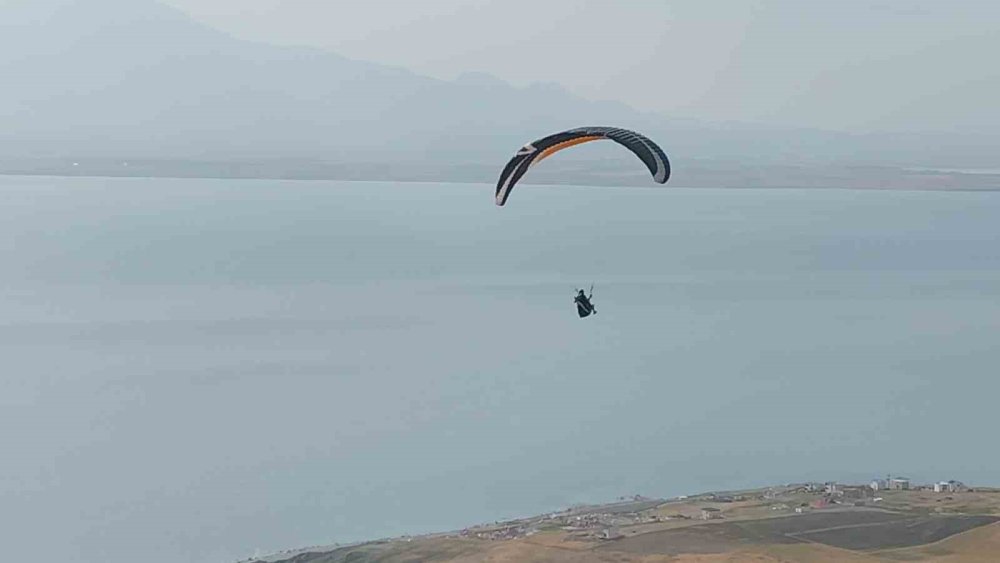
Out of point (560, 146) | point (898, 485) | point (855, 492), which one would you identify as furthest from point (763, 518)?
point (560, 146)

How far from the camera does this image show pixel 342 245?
358 feet

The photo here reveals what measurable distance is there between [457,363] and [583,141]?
7577cm

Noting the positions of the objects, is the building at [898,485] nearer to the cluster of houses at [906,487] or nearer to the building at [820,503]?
the cluster of houses at [906,487]

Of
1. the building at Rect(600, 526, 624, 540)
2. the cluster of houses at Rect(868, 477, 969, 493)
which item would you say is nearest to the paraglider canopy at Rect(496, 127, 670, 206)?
the building at Rect(600, 526, 624, 540)

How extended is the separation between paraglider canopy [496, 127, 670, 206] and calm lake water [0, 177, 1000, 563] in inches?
1961

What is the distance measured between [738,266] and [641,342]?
15669 millimetres

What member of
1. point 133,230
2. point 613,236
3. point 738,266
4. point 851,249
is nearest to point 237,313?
point 133,230

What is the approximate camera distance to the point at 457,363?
8875cm

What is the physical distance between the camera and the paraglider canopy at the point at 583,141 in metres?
13.1

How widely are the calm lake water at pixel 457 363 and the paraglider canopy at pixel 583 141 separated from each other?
4981 cm

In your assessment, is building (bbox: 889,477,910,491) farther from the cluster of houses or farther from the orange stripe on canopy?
the orange stripe on canopy

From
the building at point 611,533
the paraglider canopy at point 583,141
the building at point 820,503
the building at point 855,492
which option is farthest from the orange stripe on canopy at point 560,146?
the building at point 855,492

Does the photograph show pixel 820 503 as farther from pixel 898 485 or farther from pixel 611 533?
pixel 611 533

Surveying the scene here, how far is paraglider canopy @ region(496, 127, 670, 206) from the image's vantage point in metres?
13.1
